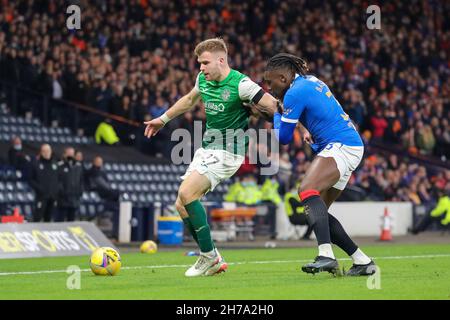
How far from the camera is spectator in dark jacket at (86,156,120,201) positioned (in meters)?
24.0

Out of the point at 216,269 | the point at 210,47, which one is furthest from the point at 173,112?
the point at 216,269

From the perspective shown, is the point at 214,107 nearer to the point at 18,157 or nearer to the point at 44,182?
the point at 44,182

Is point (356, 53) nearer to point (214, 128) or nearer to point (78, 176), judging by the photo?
point (78, 176)

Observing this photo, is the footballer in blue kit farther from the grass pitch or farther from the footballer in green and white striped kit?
the footballer in green and white striped kit

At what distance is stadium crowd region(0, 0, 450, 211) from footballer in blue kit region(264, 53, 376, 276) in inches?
604

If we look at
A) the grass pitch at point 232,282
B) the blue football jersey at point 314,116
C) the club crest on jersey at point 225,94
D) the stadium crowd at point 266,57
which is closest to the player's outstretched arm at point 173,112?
the club crest on jersey at point 225,94

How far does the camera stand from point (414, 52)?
123ft

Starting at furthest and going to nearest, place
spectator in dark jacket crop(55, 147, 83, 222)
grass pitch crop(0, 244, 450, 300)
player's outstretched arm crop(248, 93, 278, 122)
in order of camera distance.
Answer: spectator in dark jacket crop(55, 147, 83, 222) < player's outstretched arm crop(248, 93, 278, 122) < grass pitch crop(0, 244, 450, 300)

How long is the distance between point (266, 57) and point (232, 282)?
2279 cm

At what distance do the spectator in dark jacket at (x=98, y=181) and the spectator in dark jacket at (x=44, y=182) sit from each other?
6.34ft

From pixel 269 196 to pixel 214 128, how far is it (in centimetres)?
1361

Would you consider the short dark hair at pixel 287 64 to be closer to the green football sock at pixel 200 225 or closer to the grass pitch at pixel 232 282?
the green football sock at pixel 200 225

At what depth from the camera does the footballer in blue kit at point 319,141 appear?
35.8 feet

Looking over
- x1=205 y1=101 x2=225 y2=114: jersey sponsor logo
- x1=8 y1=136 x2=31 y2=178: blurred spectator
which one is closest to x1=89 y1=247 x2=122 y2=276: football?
x1=205 y1=101 x2=225 y2=114: jersey sponsor logo
